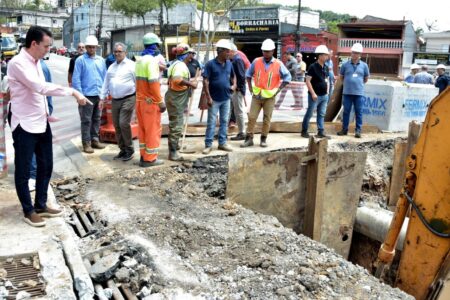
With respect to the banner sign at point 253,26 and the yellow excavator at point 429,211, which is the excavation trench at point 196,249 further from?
the banner sign at point 253,26

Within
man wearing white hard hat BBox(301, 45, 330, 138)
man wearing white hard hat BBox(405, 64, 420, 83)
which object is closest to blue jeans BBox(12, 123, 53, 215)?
man wearing white hard hat BBox(301, 45, 330, 138)

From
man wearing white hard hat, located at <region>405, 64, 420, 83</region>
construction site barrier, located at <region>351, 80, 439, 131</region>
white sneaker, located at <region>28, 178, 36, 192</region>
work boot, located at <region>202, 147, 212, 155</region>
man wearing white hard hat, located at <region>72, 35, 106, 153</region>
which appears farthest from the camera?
man wearing white hard hat, located at <region>405, 64, 420, 83</region>

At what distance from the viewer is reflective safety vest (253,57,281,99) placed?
8.26 meters

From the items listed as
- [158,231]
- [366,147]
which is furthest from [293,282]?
[366,147]

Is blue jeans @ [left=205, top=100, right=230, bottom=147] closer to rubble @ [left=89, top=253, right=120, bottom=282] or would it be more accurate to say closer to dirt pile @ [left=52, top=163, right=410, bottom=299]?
dirt pile @ [left=52, top=163, right=410, bottom=299]

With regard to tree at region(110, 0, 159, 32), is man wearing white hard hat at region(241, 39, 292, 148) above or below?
below

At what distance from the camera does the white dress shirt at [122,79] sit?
23.3 feet

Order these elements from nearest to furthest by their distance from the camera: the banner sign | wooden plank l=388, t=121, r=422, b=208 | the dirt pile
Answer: the dirt pile → wooden plank l=388, t=121, r=422, b=208 → the banner sign

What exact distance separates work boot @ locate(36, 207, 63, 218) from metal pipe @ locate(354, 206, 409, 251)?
419 cm

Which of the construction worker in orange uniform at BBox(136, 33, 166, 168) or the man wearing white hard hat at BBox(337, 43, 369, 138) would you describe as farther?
the man wearing white hard hat at BBox(337, 43, 369, 138)

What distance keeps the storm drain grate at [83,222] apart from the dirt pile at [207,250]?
12 centimetres

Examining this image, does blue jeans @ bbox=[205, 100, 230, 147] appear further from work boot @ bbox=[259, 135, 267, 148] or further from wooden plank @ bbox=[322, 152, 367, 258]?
wooden plank @ bbox=[322, 152, 367, 258]

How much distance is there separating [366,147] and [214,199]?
4112 millimetres

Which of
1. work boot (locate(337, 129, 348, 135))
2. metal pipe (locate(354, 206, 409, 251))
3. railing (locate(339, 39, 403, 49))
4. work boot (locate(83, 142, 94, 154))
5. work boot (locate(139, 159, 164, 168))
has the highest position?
railing (locate(339, 39, 403, 49))
